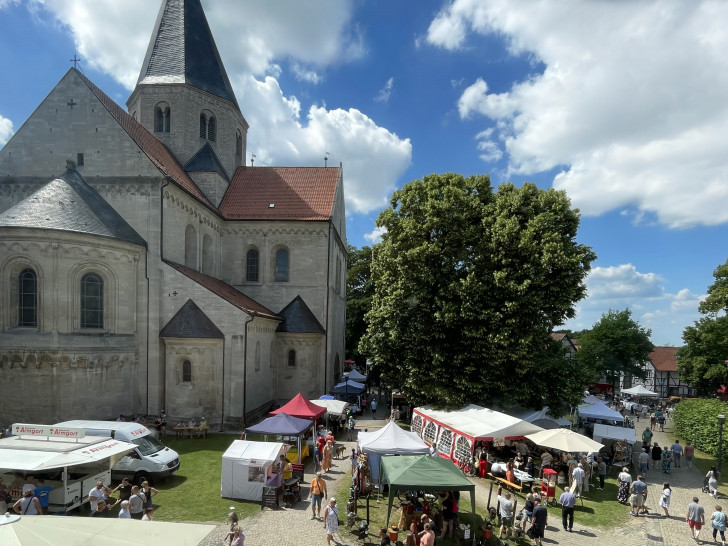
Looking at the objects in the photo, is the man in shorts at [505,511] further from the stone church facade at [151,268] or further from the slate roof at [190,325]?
the slate roof at [190,325]

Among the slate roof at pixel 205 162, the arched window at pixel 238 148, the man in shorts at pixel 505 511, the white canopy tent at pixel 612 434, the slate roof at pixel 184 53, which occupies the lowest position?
the white canopy tent at pixel 612 434

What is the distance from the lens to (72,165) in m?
21.4

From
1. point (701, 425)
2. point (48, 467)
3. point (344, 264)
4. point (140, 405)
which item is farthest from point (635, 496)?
point (344, 264)

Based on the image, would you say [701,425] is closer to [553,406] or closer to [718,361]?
[553,406]

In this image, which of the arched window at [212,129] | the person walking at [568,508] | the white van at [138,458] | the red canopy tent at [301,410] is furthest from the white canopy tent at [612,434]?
the arched window at [212,129]

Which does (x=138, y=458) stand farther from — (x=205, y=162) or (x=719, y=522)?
(x=205, y=162)

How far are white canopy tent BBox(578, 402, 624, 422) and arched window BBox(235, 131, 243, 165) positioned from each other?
2838 centimetres

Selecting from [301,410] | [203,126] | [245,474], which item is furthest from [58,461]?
[203,126]

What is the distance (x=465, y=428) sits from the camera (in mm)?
16734

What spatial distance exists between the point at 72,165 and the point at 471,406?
22058 millimetres

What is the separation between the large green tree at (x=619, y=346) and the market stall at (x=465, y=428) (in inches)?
1420

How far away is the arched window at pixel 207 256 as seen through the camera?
26906 mm

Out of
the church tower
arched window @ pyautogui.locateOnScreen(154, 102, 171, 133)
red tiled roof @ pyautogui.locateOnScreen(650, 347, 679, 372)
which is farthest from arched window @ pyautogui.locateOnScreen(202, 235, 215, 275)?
red tiled roof @ pyautogui.locateOnScreen(650, 347, 679, 372)

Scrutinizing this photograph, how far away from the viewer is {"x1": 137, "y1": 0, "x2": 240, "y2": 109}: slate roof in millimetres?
29953
